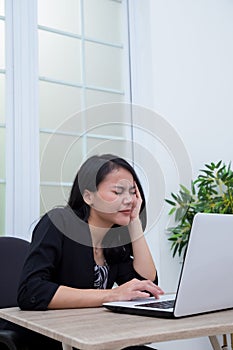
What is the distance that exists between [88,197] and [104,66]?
1.56 meters

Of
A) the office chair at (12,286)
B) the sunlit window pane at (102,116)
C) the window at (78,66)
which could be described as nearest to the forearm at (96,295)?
the office chair at (12,286)

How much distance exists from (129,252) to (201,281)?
0.66 meters

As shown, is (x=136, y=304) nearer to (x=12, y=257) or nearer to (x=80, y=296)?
(x=80, y=296)

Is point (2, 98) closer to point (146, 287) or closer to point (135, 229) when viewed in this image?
point (135, 229)

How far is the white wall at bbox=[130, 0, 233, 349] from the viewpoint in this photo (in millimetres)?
3135

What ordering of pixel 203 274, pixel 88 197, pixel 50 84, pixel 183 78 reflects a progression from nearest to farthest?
pixel 203 274 < pixel 88 197 < pixel 50 84 < pixel 183 78

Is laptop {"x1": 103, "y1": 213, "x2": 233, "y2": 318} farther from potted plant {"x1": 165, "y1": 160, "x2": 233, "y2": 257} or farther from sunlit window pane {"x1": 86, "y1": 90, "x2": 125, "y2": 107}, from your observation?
sunlit window pane {"x1": 86, "y1": 90, "x2": 125, "y2": 107}

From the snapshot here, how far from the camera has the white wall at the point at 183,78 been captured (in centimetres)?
313

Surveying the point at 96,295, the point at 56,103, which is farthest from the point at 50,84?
the point at 96,295

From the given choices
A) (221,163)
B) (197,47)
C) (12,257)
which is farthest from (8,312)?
(197,47)

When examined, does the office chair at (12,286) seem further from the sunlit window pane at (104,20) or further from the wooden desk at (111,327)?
the sunlit window pane at (104,20)

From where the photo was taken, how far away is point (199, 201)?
9.89 ft

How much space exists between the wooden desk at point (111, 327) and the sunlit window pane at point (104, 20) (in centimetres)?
211

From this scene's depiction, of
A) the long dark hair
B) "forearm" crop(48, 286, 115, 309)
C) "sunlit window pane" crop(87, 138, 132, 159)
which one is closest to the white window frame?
"sunlit window pane" crop(87, 138, 132, 159)
